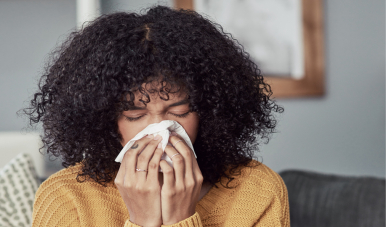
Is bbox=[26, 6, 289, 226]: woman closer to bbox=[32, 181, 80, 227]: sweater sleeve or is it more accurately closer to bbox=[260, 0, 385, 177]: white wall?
bbox=[32, 181, 80, 227]: sweater sleeve

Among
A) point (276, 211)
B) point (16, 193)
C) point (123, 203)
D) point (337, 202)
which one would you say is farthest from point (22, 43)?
point (337, 202)

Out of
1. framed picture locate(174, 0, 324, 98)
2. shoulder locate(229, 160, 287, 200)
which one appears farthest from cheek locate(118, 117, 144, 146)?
framed picture locate(174, 0, 324, 98)

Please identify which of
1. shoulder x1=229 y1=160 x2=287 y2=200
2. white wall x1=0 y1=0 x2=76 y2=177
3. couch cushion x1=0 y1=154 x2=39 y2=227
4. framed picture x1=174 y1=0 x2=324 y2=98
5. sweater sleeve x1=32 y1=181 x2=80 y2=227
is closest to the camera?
sweater sleeve x1=32 y1=181 x2=80 y2=227

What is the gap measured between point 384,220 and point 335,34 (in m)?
1.20

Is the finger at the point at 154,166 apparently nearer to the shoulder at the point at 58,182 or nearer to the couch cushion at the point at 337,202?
the shoulder at the point at 58,182

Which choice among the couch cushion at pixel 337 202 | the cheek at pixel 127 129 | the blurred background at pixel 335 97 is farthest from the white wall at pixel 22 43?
the couch cushion at pixel 337 202

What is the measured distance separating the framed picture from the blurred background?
78 millimetres

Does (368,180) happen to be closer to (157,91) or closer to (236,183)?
(236,183)

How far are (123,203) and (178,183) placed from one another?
286mm

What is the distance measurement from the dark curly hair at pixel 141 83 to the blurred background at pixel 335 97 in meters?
1.02

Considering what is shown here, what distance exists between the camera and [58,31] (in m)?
1.99

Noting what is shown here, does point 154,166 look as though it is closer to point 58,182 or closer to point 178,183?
point 178,183

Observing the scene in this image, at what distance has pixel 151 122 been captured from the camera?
88cm

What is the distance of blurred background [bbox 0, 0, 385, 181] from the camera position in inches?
77.9
